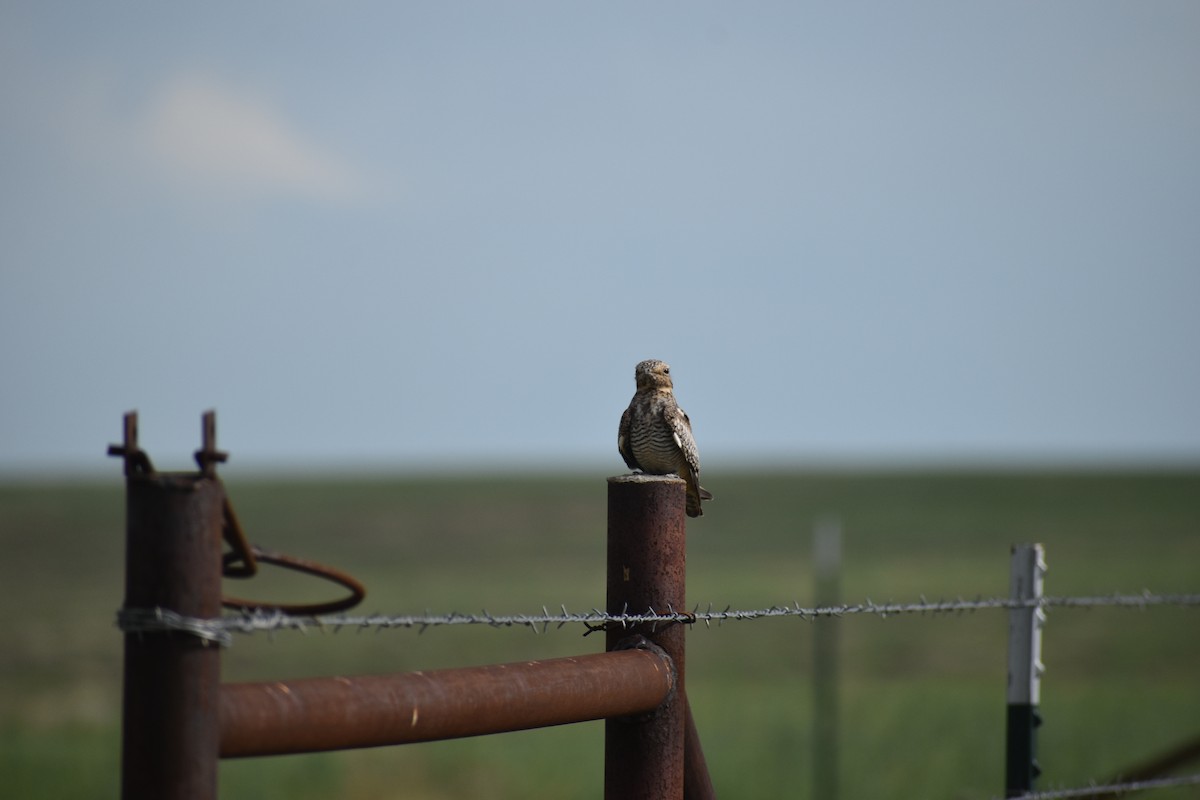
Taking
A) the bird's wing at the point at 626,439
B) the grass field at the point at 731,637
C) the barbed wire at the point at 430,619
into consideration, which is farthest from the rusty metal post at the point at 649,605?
the bird's wing at the point at 626,439

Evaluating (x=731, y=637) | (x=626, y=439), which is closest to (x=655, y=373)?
(x=626, y=439)

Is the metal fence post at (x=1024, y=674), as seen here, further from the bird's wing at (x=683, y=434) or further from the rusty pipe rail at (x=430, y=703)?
the rusty pipe rail at (x=430, y=703)

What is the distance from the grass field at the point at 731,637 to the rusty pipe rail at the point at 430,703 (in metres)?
0.52

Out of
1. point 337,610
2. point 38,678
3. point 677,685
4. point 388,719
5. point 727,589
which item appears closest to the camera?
point 388,719

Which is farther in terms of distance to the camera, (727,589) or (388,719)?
(727,589)

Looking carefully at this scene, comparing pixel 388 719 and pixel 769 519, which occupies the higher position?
pixel 388 719

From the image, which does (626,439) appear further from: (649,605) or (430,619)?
(430,619)

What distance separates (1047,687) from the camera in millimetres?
17938

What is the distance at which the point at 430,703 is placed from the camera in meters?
2.16

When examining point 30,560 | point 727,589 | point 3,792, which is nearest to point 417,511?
point 30,560

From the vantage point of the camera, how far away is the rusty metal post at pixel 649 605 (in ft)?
8.64

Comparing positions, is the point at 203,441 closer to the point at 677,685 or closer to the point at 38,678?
the point at 677,685

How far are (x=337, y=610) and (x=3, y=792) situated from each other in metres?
9.44

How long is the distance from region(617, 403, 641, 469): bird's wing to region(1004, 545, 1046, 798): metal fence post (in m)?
1.20
